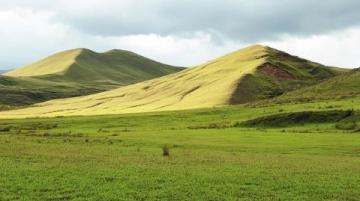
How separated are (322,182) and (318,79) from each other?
4763 inches

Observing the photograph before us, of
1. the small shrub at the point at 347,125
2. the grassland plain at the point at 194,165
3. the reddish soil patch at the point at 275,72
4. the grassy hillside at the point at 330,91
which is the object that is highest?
the reddish soil patch at the point at 275,72

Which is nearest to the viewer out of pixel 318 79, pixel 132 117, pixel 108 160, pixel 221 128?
pixel 108 160

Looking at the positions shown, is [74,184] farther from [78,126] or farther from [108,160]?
[78,126]

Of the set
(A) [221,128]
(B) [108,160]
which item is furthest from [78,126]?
(B) [108,160]

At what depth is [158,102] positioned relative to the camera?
5108 inches

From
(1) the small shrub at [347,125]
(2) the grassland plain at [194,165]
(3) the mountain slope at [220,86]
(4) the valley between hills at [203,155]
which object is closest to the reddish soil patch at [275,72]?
(3) the mountain slope at [220,86]

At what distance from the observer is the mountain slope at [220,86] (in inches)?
4789

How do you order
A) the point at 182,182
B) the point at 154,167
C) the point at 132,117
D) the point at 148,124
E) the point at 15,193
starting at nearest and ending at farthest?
the point at 15,193, the point at 182,182, the point at 154,167, the point at 148,124, the point at 132,117

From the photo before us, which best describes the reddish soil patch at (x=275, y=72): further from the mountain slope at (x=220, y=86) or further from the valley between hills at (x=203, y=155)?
the valley between hills at (x=203, y=155)

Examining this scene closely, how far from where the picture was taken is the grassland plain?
27500 millimetres

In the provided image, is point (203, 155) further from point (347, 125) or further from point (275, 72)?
point (275, 72)

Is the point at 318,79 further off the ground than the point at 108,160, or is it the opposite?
the point at 318,79

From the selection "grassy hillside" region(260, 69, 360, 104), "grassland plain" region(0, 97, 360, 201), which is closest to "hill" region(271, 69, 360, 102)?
"grassy hillside" region(260, 69, 360, 104)

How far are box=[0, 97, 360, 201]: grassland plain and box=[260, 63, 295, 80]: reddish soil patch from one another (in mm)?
64093
